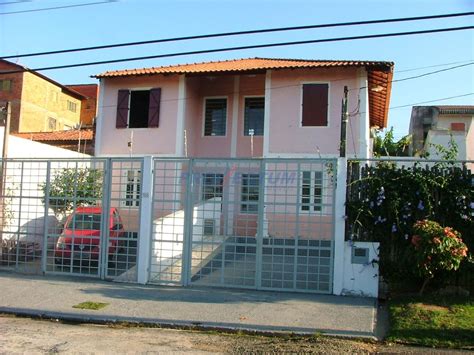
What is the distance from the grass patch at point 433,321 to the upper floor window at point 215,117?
1430cm

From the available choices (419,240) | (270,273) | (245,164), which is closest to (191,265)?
(270,273)

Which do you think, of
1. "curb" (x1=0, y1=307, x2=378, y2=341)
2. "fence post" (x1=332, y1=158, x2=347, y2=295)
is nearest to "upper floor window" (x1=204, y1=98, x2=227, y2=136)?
"fence post" (x1=332, y1=158, x2=347, y2=295)

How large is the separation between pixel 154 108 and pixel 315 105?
6653 mm

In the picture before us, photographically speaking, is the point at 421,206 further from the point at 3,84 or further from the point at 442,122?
the point at 3,84

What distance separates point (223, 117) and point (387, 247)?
13.7 meters

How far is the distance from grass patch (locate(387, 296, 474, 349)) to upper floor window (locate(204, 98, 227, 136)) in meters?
14.3

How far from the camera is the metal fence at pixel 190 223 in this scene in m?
9.71

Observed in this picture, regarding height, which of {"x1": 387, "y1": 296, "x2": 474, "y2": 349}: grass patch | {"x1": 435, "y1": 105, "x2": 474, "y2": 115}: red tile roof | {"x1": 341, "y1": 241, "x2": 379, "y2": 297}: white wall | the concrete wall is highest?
the concrete wall

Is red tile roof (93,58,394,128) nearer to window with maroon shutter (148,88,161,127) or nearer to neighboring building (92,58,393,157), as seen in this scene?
neighboring building (92,58,393,157)

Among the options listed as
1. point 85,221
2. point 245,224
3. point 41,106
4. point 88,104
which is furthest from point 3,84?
point 245,224

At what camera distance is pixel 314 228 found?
966cm

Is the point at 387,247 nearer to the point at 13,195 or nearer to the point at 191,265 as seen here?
the point at 191,265

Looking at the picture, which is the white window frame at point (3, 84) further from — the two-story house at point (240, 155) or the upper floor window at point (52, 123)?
the two-story house at point (240, 155)

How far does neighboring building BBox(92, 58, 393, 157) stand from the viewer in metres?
18.9
